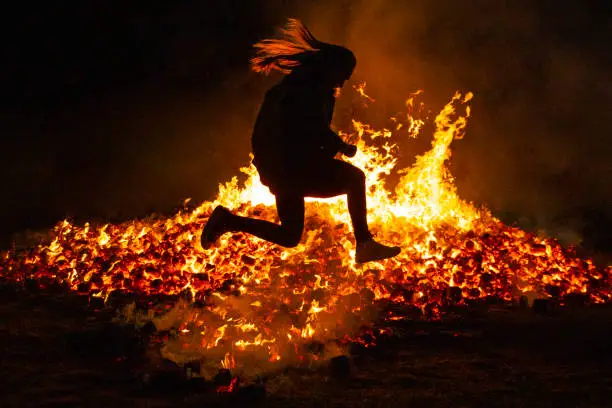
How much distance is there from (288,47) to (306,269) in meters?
2.67

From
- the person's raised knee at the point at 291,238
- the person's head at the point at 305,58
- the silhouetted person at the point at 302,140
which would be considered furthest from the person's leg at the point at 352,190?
the person's head at the point at 305,58

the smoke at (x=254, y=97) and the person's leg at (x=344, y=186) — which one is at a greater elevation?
the smoke at (x=254, y=97)

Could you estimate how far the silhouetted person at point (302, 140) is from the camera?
500 centimetres

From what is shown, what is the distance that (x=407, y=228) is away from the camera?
812 centimetres

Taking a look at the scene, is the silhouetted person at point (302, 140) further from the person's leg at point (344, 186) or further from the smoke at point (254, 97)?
the smoke at point (254, 97)

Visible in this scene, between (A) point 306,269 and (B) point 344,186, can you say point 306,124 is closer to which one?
(B) point 344,186

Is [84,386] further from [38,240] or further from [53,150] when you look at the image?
[53,150]

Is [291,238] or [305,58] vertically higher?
[305,58]

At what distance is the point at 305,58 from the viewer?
5238 millimetres

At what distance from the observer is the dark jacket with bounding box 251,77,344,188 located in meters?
4.98

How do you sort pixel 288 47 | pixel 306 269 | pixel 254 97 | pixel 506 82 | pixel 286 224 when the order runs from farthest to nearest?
pixel 254 97 < pixel 506 82 < pixel 306 269 < pixel 288 47 < pixel 286 224

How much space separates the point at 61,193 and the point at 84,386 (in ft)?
27.6

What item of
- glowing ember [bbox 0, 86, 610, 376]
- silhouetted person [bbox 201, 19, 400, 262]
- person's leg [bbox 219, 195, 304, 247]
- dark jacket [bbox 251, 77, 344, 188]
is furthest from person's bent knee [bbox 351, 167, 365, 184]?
glowing ember [bbox 0, 86, 610, 376]

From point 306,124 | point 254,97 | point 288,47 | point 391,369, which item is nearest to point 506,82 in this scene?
point 254,97
